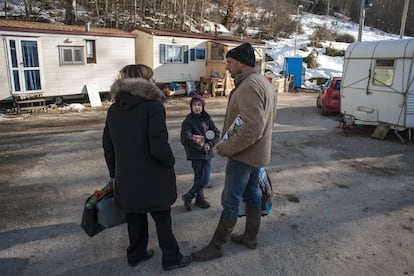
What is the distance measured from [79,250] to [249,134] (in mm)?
1973

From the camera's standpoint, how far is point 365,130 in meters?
9.18

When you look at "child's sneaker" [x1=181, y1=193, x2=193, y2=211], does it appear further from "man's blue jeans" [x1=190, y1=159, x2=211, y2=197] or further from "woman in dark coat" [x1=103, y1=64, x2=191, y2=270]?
"woman in dark coat" [x1=103, y1=64, x2=191, y2=270]

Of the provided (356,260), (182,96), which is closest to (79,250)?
(356,260)

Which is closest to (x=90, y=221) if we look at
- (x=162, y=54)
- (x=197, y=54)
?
(x=162, y=54)

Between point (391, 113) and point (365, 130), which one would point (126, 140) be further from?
point (365, 130)

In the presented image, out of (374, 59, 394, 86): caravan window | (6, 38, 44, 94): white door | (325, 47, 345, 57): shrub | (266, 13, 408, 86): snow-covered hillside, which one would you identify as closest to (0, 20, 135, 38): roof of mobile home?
(6, 38, 44, 94): white door

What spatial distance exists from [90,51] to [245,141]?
11440mm

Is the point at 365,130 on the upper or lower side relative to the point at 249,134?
lower

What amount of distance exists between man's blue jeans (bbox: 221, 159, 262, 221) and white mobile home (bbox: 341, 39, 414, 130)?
264 inches

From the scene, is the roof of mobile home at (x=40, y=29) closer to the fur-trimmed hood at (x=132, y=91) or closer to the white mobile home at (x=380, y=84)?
the white mobile home at (x=380, y=84)

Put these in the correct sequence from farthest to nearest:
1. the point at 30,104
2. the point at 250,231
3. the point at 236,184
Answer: the point at 30,104 → the point at 250,231 → the point at 236,184

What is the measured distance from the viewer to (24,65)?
10.4 meters

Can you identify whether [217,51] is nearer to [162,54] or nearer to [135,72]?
[162,54]

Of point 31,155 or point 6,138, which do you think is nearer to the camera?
point 31,155
